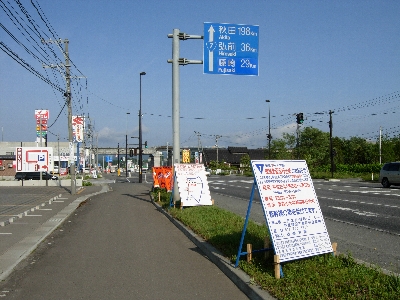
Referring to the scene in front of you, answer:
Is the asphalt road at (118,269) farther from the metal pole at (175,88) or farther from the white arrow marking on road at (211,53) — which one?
the white arrow marking on road at (211,53)

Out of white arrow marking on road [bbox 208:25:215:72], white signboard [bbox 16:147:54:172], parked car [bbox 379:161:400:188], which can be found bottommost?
parked car [bbox 379:161:400:188]

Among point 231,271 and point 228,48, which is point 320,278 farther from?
point 228,48

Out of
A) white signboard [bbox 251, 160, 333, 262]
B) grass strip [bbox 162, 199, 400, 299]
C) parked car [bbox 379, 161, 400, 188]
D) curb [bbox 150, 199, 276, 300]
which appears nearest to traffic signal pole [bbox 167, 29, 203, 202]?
curb [bbox 150, 199, 276, 300]

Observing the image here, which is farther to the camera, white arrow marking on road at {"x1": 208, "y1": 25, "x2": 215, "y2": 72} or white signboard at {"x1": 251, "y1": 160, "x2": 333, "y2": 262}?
white arrow marking on road at {"x1": 208, "y1": 25, "x2": 215, "y2": 72}

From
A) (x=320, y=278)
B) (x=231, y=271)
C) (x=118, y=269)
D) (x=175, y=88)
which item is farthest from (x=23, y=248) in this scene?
(x=175, y=88)

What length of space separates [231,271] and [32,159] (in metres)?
35.5

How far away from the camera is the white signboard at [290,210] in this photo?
658cm

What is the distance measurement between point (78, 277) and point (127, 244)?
10.2 ft

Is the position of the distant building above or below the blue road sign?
below

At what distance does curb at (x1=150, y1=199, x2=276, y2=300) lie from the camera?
593 centimetres

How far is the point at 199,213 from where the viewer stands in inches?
557

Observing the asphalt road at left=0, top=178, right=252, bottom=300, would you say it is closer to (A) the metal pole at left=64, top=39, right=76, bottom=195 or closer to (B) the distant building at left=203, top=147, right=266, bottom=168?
(A) the metal pole at left=64, top=39, right=76, bottom=195

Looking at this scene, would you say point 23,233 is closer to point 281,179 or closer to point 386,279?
point 281,179

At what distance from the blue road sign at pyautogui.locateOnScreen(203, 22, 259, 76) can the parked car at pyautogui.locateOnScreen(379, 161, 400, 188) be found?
18706 mm
